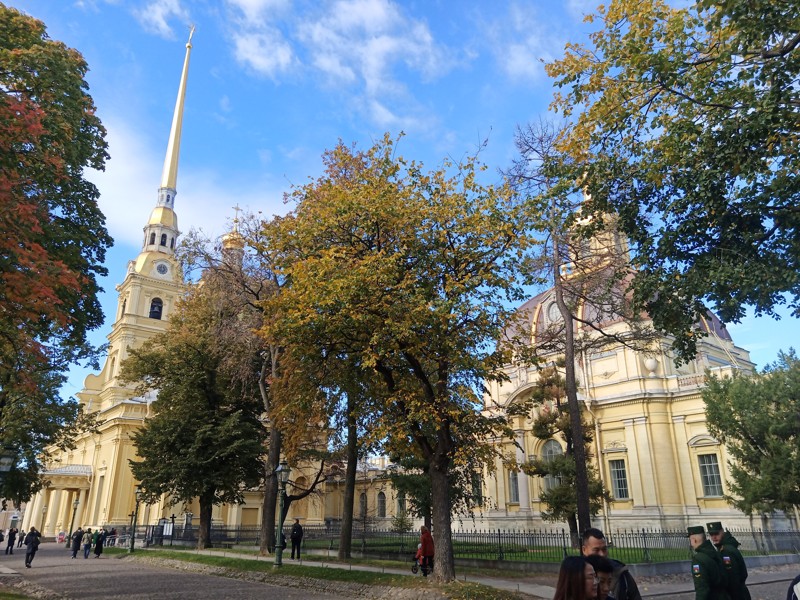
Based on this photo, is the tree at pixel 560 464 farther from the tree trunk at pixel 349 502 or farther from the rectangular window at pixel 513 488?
the rectangular window at pixel 513 488

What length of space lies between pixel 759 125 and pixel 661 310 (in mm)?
3971

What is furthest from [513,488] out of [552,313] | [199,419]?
[199,419]

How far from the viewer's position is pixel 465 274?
1490 cm

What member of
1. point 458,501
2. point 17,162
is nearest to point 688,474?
point 458,501

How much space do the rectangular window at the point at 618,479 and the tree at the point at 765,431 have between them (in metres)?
10.0

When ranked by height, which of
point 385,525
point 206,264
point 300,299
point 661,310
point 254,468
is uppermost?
point 206,264

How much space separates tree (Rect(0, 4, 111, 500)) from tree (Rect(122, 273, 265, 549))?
8602 mm

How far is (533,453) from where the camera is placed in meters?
43.5

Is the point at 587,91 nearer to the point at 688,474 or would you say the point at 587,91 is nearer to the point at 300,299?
the point at 300,299

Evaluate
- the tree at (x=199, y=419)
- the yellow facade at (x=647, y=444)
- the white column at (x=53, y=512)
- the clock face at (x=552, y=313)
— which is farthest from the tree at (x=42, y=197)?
the white column at (x=53, y=512)

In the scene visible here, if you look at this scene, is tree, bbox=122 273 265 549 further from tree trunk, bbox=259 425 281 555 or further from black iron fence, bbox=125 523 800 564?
black iron fence, bbox=125 523 800 564

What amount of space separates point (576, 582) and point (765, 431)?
28508 mm

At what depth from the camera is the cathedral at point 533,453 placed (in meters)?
36.6

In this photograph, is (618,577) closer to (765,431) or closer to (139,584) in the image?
(139,584)
